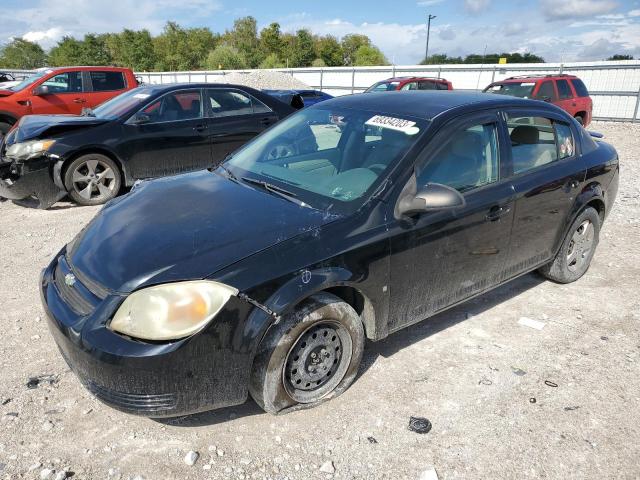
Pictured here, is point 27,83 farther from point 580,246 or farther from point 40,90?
point 580,246

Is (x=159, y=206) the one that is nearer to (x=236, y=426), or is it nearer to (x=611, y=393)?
(x=236, y=426)

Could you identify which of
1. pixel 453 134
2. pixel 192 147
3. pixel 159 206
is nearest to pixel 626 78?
pixel 192 147

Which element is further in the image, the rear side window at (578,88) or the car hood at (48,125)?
the rear side window at (578,88)

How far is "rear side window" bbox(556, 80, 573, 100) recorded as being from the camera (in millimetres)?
12507

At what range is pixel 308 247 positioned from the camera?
249 centimetres

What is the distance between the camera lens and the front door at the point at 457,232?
2.91 m

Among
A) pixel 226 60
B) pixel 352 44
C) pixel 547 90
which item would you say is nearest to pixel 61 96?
pixel 547 90

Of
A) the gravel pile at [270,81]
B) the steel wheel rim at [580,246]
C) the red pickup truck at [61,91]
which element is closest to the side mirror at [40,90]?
the red pickup truck at [61,91]

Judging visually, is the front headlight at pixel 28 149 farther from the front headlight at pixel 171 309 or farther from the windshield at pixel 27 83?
the windshield at pixel 27 83

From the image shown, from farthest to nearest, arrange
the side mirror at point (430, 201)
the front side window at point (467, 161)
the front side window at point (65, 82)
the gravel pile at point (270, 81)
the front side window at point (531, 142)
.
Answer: the gravel pile at point (270, 81) → the front side window at point (65, 82) → the front side window at point (531, 142) → the front side window at point (467, 161) → the side mirror at point (430, 201)

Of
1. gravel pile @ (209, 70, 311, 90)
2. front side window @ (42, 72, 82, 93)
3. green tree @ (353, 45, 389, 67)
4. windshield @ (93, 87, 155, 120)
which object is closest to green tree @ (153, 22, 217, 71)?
green tree @ (353, 45, 389, 67)

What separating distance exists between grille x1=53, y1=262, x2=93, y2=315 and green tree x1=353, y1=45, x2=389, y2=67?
244ft

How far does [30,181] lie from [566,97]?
40.5 feet

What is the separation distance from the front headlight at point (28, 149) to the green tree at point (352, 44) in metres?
81.2
